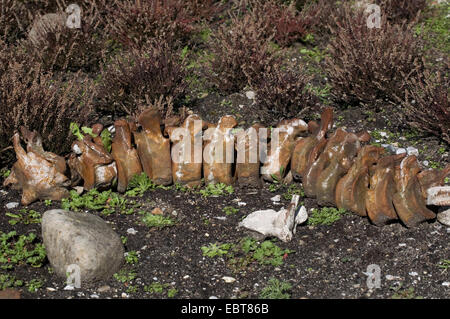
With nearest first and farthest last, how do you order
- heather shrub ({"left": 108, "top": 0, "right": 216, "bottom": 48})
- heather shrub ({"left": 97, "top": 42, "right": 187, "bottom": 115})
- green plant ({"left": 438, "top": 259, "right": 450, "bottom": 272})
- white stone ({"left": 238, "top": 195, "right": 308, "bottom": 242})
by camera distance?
1. green plant ({"left": 438, "top": 259, "right": 450, "bottom": 272})
2. white stone ({"left": 238, "top": 195, "right": 308, "bottom": 242})
3. heather shrub ({"left": 97, "top": 42, "right": 187, "bottom": 115})
4. heather shrub ({"left": 108, "top": 0, "right": 216, "bottom": 48})

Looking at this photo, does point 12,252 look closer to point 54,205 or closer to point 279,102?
point 54,205

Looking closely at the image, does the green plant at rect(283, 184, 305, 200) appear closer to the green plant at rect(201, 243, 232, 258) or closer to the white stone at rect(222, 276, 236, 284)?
the green plant at rect(201, 243, 232, 258)

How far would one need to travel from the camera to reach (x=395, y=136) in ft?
20.3

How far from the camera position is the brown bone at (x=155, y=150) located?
5680 mm

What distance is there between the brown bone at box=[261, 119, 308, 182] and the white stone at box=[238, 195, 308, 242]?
604mm

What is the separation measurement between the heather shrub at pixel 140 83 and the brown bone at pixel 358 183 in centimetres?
203

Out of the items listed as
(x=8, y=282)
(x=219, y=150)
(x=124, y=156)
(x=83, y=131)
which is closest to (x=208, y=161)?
(x=219, y=150)

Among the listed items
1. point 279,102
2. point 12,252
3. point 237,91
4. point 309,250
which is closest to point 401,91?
point 279,102

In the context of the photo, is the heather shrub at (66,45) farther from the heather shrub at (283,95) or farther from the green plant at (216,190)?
the green plant at (216,190)

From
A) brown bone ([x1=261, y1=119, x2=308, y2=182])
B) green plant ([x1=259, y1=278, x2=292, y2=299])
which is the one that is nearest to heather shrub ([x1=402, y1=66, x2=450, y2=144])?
brown bone ([x1=261, y1=119, x2=308, y2=182])

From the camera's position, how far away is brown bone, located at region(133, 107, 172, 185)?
5.68 metres

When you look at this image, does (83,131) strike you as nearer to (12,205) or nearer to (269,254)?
(12,205)

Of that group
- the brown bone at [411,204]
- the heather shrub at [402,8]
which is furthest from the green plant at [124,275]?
the heather shrub at [402,8]

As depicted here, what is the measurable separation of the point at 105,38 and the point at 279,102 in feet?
7.75
